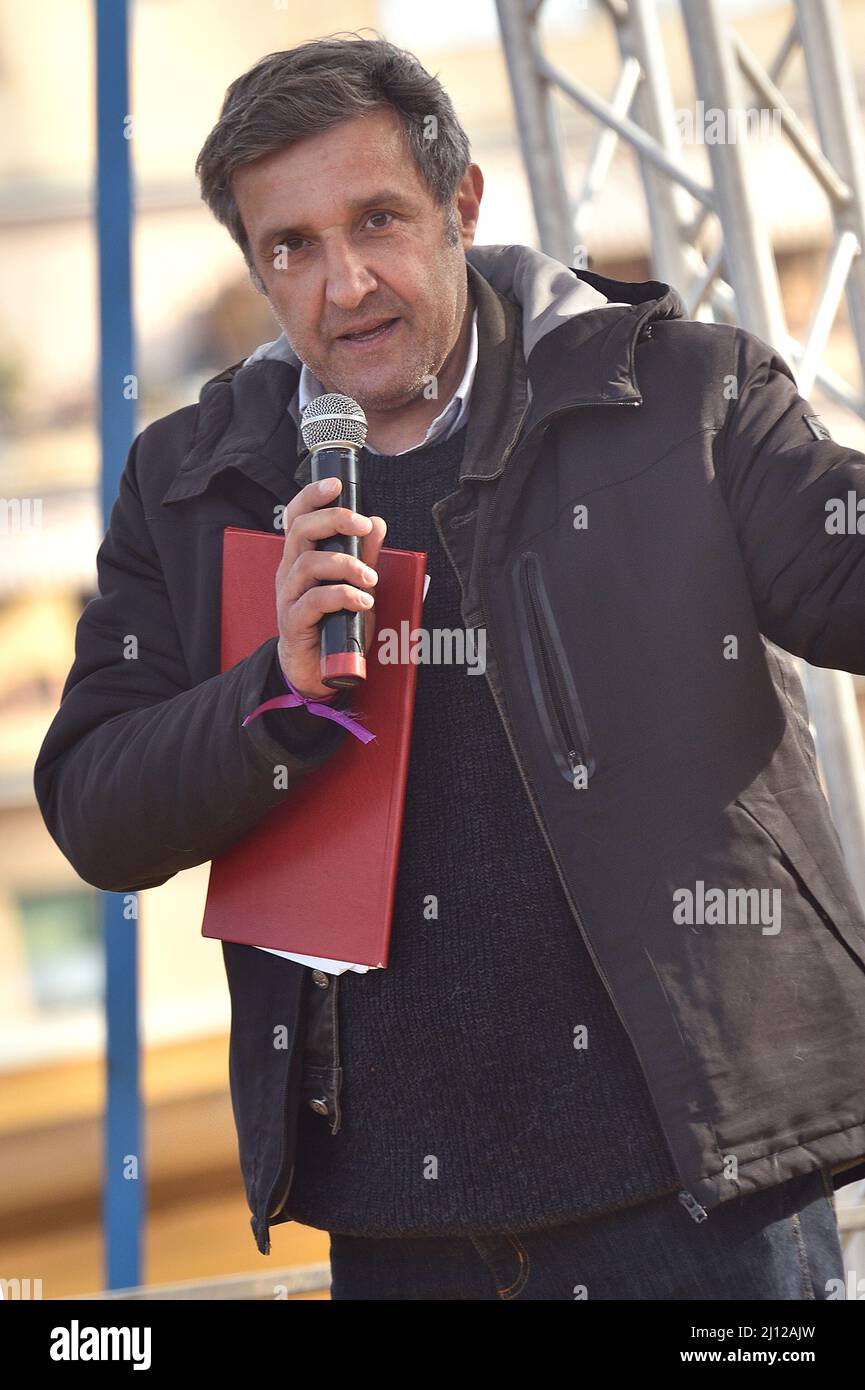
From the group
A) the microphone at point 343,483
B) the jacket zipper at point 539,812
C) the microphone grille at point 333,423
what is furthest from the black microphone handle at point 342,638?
the jacket zipper at point 539,812

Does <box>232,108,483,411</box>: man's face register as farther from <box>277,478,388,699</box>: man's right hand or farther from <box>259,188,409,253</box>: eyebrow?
<box>277,478,388,699</box>: man's right hand

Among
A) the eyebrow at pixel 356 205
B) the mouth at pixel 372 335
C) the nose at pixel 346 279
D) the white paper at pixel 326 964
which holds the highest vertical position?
the eyebrow at pixel 356 205

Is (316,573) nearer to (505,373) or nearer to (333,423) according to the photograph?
(333,423)

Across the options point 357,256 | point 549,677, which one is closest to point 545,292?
point 357,256

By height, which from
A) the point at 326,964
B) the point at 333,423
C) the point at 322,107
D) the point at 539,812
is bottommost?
the point at 326,964

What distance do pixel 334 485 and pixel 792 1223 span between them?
2.77 feet

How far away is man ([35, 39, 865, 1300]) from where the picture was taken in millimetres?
1291

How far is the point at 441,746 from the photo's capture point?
56.6 inches

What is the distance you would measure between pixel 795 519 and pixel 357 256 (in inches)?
22.7

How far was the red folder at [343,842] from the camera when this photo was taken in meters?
1.38

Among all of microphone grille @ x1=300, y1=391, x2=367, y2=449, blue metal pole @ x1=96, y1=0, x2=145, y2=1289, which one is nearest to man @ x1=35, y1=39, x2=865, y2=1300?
microphone grille @ x1=300, y1=391, x2=367, y2=449

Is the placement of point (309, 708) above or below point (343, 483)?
below

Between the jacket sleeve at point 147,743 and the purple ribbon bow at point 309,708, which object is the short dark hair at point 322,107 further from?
the purple ribbon bow at point 309,708

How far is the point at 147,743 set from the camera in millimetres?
1412
